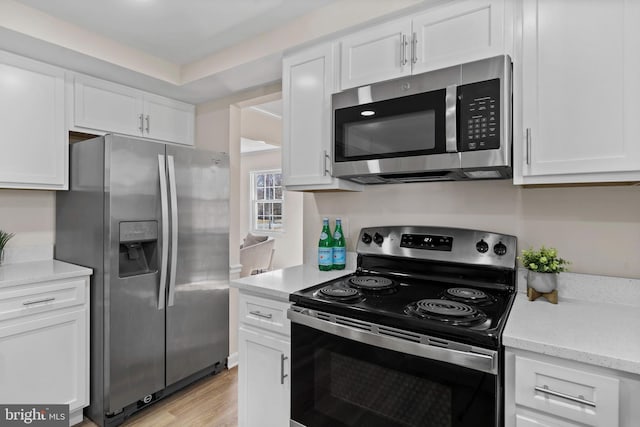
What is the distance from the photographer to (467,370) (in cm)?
104

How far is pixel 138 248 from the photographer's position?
223cm

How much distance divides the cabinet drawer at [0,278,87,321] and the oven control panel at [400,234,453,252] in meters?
1.89

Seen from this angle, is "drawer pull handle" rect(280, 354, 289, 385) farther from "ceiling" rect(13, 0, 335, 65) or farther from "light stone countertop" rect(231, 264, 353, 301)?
"ceiling" rect(13, 0, 335, 65)

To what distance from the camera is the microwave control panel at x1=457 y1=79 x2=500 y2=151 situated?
4.37 ft

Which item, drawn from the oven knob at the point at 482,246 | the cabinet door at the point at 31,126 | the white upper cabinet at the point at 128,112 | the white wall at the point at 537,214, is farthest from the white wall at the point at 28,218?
the oven knob at the point at 482,246

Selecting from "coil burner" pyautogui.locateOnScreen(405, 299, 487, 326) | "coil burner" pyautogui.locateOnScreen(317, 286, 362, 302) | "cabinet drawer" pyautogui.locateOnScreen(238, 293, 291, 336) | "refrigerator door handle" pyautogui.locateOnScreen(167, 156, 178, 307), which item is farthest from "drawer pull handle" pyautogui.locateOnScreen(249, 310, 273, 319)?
"refrigerator door handle" pyautogui.locateOnScreen(167, 156, 178, 307)

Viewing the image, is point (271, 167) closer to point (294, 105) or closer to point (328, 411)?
point (294, 105)

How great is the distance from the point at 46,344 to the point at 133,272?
1.84ft

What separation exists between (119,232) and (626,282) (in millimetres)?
2484

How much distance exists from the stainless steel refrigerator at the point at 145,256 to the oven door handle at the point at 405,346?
4.03 feet

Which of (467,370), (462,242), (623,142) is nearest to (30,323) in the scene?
(467,370)

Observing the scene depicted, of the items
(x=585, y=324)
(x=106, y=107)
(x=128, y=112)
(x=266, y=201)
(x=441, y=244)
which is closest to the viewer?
(x=585, y=324)

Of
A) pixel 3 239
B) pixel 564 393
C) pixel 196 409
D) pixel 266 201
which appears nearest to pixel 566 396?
pixel 564 393

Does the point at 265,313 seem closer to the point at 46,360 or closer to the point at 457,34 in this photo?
the point at 46,360
